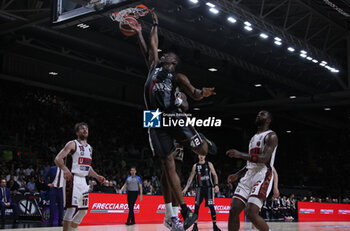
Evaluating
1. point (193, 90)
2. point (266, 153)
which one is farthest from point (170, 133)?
point (266, 153)

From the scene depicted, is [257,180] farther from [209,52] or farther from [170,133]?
[209,52]

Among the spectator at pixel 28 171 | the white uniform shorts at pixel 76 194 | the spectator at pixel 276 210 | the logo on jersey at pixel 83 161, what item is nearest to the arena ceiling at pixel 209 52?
the logo on jersey at pixel 83 161

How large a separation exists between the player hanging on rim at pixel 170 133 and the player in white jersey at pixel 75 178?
252cm

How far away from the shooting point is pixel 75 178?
732cm

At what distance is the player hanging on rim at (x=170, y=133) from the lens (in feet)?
16.4

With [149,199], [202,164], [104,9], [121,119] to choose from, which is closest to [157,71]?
[104,9]

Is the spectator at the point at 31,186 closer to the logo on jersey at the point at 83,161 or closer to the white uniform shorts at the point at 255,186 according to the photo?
the logo on jersey at the point at 83,161

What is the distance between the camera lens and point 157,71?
5223mm

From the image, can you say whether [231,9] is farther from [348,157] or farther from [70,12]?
[348,157]

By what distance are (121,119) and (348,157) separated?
1843cm

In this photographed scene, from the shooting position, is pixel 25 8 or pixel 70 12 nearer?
pixel 70 12

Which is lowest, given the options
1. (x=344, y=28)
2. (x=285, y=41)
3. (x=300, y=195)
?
(x=300, y=195)

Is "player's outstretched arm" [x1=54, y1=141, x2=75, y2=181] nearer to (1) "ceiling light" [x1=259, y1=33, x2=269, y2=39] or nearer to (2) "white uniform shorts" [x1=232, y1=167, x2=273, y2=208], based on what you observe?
(2) "white uniform shorts" [x1=232, y1=167, x2=273, y2=208]

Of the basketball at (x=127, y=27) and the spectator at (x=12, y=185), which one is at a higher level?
the basketball at (x=127, y=27)
